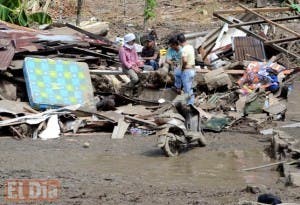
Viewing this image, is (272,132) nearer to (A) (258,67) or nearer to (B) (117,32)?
(A) (258,67)

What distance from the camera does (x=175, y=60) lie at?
1505 centimetres

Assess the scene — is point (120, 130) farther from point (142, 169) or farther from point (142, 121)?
point (142, 169)

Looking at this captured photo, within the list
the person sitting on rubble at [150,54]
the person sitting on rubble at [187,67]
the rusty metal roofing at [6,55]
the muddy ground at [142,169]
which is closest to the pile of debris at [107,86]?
the rusty metal roofing at [6,55]

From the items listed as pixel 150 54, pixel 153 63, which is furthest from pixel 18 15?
pixel 153 63

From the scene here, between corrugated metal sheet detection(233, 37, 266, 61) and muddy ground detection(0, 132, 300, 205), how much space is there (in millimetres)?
4811

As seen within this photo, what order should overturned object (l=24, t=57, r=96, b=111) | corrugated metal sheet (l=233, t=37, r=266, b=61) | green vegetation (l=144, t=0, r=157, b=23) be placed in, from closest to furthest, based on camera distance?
Answer: overturned object (l=24, t=57, r=96, b=111) < corrugated metal sheet (l=233, t=37, r=266, b=61) < green vegetation (l=144, t=0, r=157, b=23)

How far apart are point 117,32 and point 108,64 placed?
6.42 m

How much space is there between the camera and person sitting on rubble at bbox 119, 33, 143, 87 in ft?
49.8

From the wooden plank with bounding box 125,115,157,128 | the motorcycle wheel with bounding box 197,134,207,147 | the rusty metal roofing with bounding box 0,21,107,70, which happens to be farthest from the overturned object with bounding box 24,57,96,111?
the motorcycle wheel with bounding box 197,134,207,147

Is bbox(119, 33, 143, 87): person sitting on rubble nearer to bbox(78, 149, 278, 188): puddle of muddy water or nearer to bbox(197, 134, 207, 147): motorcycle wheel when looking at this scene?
bbox(197, 134, 207, 147): motorcycle wheel

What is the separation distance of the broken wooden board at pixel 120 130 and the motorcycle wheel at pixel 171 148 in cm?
159

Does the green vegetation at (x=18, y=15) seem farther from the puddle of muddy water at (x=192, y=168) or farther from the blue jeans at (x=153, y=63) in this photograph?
the puddle of muddy water at (x=192, y=168)

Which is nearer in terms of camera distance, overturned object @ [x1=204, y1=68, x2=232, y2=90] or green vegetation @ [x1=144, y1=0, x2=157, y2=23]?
overturned object @ [x1=204, y1=68, x2=232, y2=90]

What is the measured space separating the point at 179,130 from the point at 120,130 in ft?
6.03
